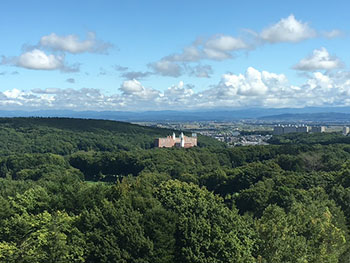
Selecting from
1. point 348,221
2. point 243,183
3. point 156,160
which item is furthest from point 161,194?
point 156,160

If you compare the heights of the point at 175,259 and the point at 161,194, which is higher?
the point at 161,194

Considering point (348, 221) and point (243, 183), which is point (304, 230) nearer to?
point (348, 221)

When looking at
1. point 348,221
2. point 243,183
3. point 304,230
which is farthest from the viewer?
point 243,183

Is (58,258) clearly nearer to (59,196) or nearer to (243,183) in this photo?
(59,196)

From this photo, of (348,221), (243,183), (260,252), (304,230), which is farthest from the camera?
(243,183)

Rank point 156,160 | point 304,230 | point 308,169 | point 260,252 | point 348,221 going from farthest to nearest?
point 156,160
point 308,169
point 348,221
point 304,230
point 260,252

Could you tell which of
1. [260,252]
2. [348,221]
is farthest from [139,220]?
[348,221]

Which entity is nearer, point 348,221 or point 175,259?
point 175,259

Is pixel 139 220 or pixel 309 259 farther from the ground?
pixel 139 220

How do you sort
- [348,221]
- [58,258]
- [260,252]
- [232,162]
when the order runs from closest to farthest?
1. [58,258]
2. [260,252]
3. [348,221]
4. [232,162]
